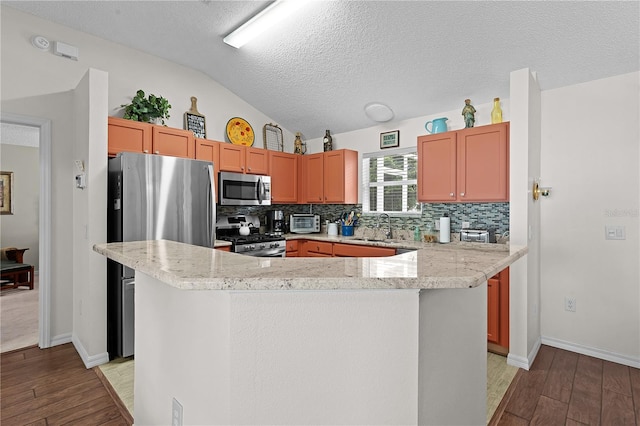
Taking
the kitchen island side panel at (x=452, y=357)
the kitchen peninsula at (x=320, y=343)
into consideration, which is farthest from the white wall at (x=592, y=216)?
the kitchen peninsula at (x=320, y=343)

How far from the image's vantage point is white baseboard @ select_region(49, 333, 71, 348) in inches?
120

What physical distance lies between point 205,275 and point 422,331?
710mm

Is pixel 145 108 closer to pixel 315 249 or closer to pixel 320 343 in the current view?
pixel 315 249

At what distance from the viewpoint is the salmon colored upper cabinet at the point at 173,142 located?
10.9 feet

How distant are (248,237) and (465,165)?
2550 millimetres

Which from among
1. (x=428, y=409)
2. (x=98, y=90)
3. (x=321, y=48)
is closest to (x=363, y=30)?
(x=321, y=48)

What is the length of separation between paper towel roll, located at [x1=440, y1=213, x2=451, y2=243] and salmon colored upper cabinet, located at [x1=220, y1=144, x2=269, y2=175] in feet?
7.56

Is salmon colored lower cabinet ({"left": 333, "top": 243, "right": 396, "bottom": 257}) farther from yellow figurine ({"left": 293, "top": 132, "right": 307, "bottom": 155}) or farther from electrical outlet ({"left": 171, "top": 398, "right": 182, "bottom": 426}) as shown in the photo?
electrical outlet ({"left": 171, "top": 398, "right": 182, "bottom": 426})

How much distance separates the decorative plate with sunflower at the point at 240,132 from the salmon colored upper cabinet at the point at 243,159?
26 cm

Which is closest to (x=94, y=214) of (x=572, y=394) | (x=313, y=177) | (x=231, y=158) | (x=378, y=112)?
(x=231, y=158)

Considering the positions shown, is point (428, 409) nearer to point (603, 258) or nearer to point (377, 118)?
point (603, 258)

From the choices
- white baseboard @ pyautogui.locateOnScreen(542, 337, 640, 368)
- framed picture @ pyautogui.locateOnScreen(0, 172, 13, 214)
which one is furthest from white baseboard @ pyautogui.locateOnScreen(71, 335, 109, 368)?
framed picture @ pyautogui.locateOnScreen(0, 172, 13, 214)

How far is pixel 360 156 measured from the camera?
4531mm

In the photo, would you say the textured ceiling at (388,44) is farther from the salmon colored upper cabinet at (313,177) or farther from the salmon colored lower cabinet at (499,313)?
the salmon colored lower cabinet at (499,313)
